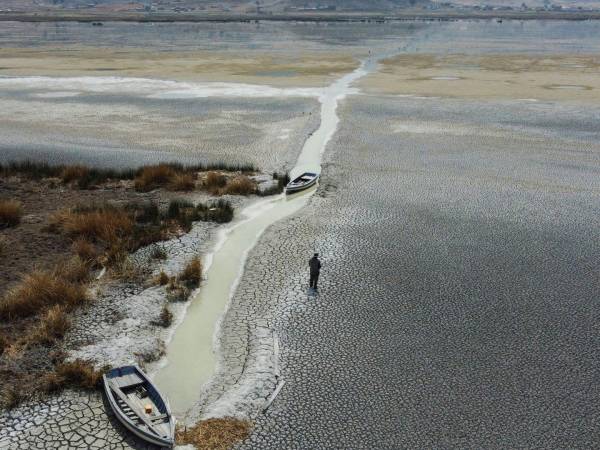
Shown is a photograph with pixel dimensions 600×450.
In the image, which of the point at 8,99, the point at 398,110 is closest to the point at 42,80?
the point at 8,99

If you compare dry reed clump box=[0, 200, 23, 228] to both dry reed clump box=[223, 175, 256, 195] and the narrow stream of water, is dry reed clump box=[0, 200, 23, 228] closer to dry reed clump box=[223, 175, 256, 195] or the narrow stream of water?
the narrow stream of water

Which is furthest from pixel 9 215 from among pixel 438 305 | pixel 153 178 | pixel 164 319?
pixel 438 305

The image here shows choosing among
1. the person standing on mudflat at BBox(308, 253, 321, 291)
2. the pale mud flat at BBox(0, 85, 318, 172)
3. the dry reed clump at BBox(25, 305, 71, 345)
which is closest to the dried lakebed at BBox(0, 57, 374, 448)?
the dry reed clump at BBox(25, 305, 71, 345)

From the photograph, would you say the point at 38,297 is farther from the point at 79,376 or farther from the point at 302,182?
the point at 302,182

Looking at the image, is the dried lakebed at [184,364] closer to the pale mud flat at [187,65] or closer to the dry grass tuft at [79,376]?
the dry grass tuft at [79,376]

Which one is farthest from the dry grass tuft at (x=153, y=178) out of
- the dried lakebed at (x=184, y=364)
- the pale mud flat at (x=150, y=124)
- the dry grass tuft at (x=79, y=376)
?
the dry grass tuft at (x=79, y=376)

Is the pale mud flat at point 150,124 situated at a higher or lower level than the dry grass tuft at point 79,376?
higher
